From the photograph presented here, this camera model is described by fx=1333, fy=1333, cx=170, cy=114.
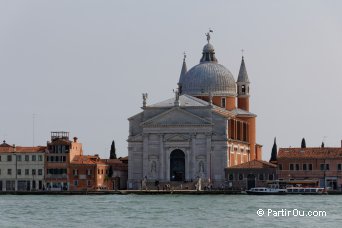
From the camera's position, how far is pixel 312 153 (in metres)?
105

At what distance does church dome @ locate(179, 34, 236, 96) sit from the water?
Result: 25876 mm

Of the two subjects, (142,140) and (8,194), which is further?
(142,140)

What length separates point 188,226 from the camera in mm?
61469

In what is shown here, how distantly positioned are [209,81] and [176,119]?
12.8m

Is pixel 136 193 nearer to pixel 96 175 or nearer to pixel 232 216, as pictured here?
pixel 96 175

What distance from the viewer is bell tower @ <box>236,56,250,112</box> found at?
12357 cm

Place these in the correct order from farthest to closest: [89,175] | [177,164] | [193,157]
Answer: [177,164], [193,157], [89,175]

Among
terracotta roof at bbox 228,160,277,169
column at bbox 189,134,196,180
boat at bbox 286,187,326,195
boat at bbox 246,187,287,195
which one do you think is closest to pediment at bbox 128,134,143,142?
column at bbox 189,134,196,180

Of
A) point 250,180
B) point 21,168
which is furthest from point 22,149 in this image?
point 250,180

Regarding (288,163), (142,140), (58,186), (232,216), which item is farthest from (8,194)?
(232,216)

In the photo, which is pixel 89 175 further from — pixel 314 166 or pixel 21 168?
pixel 314 166

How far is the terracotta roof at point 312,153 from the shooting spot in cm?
10412

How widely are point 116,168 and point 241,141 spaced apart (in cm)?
1107

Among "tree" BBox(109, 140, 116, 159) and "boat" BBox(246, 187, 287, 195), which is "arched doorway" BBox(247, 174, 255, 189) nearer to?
"boat" BBox(246, 187, 287, 195)
